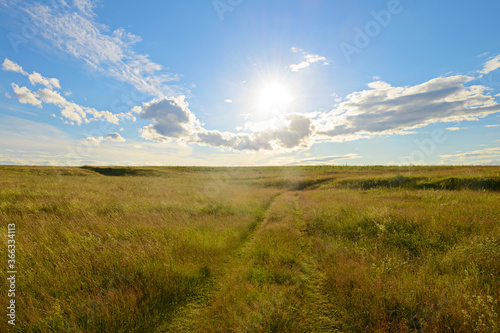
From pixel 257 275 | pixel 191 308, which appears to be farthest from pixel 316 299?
pixel 191 308

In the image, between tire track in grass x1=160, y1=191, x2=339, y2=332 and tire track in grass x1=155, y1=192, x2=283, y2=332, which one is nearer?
tire track in grass x1=160, y1=191, x2=339, y2=332

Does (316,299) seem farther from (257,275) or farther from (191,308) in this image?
(191,308)

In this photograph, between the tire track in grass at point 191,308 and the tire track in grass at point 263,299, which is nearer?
the tire track in grass at point 263,299

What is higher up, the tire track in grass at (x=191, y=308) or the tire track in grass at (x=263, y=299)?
the tire track in grass at (x=263, y=299)

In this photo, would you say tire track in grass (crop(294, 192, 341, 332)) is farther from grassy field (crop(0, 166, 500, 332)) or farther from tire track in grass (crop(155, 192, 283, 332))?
tire track in grass (crop(155, 192, 283, 332))

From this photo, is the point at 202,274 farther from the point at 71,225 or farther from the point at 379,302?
the point at 71,225

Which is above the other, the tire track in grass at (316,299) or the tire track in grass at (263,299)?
the tire track in grass at (263,299)

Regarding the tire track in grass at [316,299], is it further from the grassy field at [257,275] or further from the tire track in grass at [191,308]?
the tire track in grass at [191,308]

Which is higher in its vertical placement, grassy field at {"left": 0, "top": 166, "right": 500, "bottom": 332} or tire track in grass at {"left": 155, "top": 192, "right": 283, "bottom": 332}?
grassy field at {"left": 0, "top": 166, "right": 500, "bottom": 332}

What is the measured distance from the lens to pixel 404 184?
80.6ft

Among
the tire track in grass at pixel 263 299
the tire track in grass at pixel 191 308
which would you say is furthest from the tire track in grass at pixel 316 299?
the tire track in grass at pixel 191 308

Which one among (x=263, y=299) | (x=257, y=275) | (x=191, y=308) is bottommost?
(x=191, y=308)

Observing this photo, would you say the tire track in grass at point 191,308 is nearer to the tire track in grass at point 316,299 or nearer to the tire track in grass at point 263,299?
the tire track in grass at point 263,299

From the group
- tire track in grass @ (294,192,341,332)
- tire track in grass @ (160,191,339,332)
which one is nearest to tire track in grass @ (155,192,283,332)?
tire track in grass @ (160,191,339,332)
